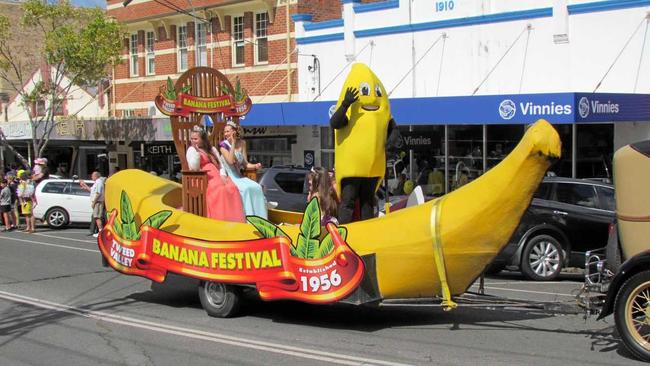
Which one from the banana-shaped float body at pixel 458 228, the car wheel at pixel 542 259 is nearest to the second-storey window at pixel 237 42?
the car wheel at pixel 542 259

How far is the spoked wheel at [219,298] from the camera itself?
319 inches

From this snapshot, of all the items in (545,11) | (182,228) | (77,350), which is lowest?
(77,350)

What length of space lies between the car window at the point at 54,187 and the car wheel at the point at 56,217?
545 mm

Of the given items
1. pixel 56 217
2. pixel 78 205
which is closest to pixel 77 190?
pixel 78 205

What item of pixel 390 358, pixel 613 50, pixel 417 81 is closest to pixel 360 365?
pixel 390 358

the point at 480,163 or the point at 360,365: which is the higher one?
the point at 480,163

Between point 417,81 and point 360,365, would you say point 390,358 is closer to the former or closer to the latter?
point 360,365

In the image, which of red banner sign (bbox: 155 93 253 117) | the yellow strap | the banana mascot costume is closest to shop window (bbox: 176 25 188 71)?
red banner sign (bbox: 155 93 253 117)

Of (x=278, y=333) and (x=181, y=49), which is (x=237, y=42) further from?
(x=278, y=333)

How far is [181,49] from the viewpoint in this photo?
28219 millimetres

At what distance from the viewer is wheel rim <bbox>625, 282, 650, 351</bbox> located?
591 cm

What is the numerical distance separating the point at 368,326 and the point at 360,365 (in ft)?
5.12

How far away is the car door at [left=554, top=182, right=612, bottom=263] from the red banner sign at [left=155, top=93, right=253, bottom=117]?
547cm

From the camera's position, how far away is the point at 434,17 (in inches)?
797
